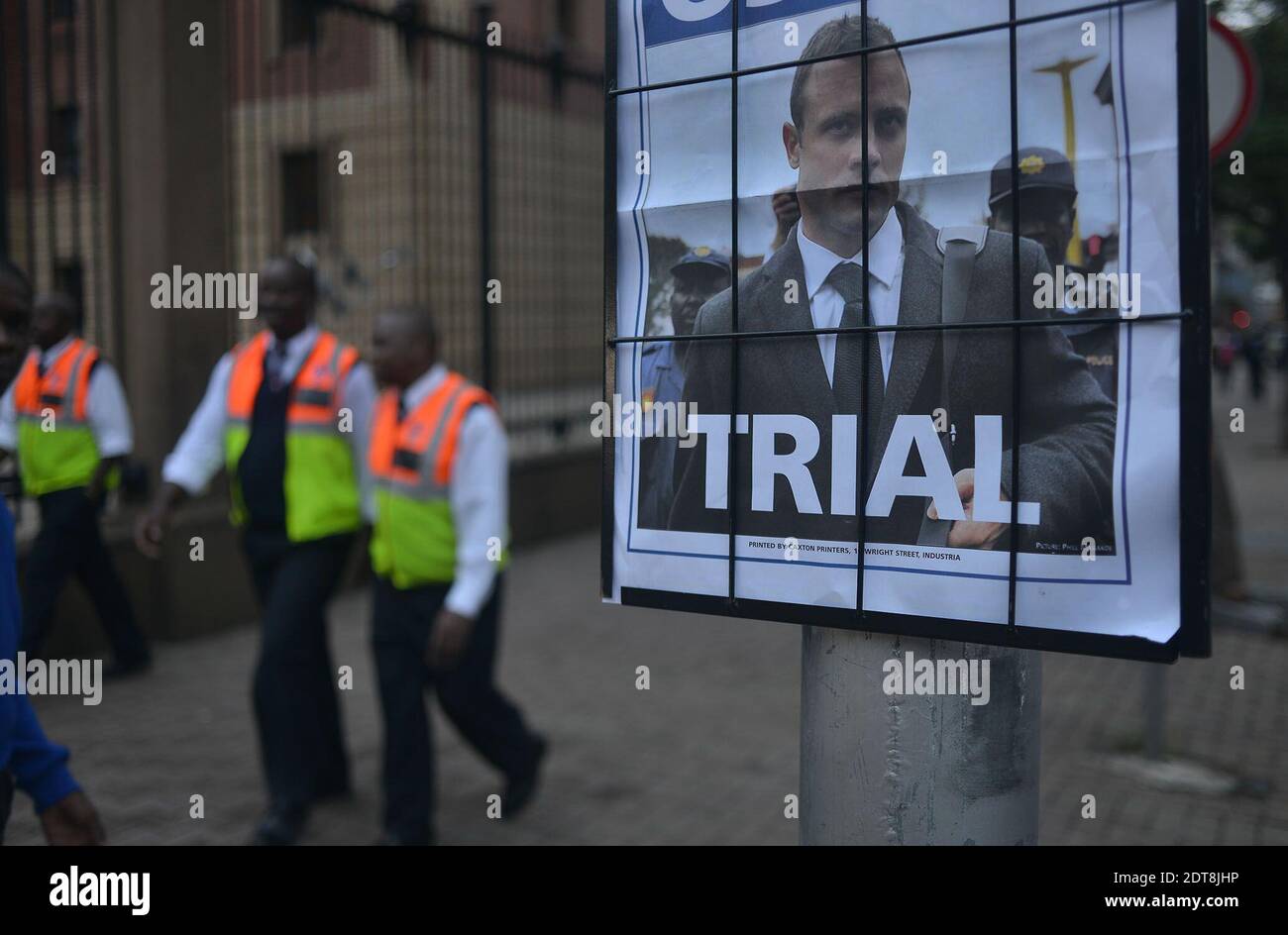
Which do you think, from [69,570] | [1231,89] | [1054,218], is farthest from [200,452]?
[1231,89]

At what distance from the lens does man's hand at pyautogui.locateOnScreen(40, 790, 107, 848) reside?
2.36m

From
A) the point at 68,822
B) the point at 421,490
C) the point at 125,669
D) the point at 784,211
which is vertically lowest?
the point at 125,669

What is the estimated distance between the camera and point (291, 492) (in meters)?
4.79

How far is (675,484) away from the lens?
1.68 m

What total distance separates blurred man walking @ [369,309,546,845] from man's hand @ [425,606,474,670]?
11mm

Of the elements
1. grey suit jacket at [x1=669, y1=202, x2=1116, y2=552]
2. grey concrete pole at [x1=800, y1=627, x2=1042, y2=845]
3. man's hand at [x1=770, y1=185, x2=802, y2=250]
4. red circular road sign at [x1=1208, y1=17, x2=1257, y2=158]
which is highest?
red circular road sign at [x1=1208, y1=17, x2=1257, y2=158]

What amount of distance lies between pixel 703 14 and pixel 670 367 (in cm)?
47

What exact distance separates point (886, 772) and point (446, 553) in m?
3.03

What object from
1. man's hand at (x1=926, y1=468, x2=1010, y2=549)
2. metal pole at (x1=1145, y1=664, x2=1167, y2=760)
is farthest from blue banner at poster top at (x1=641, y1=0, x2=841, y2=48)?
metal pole at (x1=1145, y1=664, x2=1167, y2=760)

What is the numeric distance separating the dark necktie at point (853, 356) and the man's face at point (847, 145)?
36mm

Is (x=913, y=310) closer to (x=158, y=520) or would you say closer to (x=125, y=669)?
(x=158, y=520)

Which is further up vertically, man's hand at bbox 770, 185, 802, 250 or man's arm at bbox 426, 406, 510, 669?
man's hand at bbox 770, 185, 802, 250

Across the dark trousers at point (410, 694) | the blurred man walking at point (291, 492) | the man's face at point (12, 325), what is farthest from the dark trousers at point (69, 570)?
the man's face at point (12, 325)

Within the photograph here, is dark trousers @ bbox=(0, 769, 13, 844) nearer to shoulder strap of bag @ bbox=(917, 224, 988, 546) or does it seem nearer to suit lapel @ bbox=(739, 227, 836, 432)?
suit lapel @ bbox=(739, 227, 836, 432)
